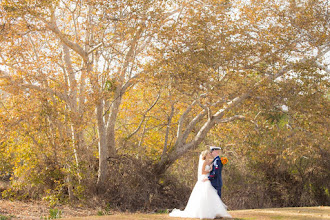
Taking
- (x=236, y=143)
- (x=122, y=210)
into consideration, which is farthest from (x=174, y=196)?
(x=236, y=143)

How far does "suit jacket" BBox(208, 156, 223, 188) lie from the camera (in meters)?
10.2

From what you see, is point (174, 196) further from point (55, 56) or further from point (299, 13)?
point (299, 13)

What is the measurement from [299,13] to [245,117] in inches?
184

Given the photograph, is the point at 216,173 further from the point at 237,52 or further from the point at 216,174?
the point at 237,52

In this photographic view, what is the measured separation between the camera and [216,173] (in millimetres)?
10234

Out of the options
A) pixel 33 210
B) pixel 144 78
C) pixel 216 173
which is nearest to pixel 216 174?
pixel 216 173

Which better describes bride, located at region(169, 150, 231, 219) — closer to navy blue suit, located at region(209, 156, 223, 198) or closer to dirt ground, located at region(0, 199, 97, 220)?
navy blue suit, located at region(209, 156, 223, 198)

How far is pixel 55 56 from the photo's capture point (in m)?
15.1

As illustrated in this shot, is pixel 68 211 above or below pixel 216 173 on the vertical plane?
below

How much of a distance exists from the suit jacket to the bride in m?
0.10

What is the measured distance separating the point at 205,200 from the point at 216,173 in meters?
0.75

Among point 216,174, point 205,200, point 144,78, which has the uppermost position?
point 144,78

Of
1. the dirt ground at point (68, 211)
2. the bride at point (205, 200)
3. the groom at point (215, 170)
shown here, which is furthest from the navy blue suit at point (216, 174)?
the dirt ground at point (68, 211)

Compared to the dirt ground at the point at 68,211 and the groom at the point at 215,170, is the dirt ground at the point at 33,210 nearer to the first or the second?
the dirt ground at the point at 68,211
